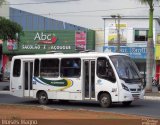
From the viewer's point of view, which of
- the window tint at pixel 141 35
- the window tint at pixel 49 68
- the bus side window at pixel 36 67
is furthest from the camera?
the window tint at pixel 141 35

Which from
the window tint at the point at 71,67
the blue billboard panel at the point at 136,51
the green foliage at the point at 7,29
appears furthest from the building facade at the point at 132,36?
the window tint at the point at 71,67

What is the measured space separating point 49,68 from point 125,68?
14.8 feet

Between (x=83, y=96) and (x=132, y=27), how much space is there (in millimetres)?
37764

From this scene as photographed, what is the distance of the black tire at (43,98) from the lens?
26609 mm

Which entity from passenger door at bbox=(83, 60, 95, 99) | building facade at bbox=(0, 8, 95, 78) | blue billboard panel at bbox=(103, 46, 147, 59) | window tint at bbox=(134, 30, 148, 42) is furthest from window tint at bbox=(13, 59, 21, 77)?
window tint at bbox=(134, 30, 148, 42)

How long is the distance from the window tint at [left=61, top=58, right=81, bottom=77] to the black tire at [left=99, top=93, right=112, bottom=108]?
1.77 metres

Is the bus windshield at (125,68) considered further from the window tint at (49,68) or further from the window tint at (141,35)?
the window tint at (141,35)

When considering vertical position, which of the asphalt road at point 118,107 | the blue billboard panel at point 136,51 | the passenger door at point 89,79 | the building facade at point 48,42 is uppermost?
the building facade at point 48,42

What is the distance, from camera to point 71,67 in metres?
25.6

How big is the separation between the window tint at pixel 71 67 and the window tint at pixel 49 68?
0.40 meters

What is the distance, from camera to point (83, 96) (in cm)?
2489

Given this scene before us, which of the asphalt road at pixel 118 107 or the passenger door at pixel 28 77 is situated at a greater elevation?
the passenger door at pixel 28 77

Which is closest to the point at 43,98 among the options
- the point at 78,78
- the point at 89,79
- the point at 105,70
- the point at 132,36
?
the point at 78,78

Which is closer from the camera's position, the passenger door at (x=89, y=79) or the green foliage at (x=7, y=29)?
the passenger door at (x=89, y=79)
